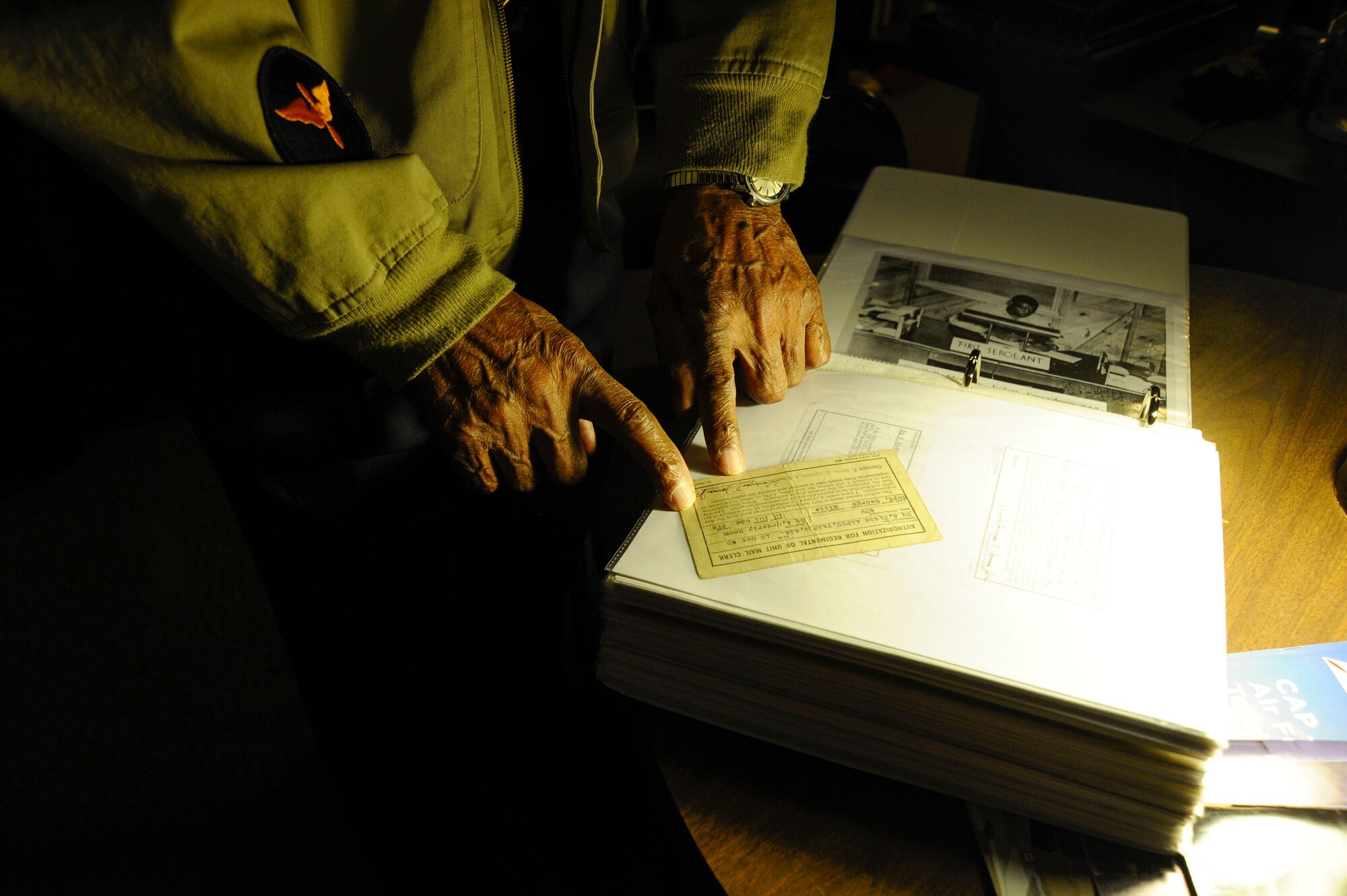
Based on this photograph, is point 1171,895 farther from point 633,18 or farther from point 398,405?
point 633,18

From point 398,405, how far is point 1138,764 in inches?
21.9

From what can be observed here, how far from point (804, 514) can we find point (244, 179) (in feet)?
1.26

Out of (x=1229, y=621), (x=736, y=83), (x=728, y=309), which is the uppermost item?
(x=736, y=83)

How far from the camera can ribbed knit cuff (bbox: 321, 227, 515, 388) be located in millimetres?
534

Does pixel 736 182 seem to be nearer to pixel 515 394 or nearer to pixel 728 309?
pixel 728 309

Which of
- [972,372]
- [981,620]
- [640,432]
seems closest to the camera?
[981,620]

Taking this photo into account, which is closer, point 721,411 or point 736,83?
point 721,411

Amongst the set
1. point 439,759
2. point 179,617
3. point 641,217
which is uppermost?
point 641,217

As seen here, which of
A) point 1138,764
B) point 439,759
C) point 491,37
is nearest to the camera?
point 1138,764

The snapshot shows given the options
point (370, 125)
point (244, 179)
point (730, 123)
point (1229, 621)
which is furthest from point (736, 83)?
point (1229, 621)

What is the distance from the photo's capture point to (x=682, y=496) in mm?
526

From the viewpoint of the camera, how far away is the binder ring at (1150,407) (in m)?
0.58

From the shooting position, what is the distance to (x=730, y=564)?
48cm

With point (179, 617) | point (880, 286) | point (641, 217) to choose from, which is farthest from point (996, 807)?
point (179, 617)
